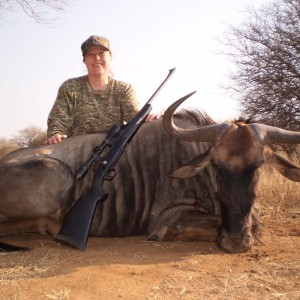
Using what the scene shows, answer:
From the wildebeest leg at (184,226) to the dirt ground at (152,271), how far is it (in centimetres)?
8

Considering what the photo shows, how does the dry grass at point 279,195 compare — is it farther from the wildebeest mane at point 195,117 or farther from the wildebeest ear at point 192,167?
the wildebeest ear at point 192,167

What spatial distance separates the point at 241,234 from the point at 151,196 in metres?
1.19

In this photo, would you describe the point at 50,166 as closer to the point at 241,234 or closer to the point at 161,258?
the point at 161,258

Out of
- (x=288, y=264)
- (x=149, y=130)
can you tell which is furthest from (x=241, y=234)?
(x=149, y=130)

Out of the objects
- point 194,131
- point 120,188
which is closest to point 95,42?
point 120,188

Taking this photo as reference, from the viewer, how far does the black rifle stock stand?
12.1ft

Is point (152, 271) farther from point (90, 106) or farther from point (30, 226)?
point (90, 106)

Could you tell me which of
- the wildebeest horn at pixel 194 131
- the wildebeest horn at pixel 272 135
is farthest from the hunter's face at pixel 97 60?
the wildebeest horn at pixel 272 135

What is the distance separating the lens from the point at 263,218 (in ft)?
17.6

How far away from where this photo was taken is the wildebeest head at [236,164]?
3.74m

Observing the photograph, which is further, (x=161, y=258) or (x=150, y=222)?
(x=150, y=222)

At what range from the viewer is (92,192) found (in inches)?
157

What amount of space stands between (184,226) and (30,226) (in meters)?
1.48

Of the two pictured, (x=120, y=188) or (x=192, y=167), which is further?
(x=120, y=188)
